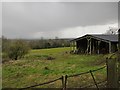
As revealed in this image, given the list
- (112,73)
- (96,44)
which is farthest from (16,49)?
(112,73)

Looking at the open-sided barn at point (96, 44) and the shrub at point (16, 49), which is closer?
the shrub at point (16, 49)

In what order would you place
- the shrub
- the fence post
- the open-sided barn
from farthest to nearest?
1. the open-sided barn
2. the shrub
3. the fence post

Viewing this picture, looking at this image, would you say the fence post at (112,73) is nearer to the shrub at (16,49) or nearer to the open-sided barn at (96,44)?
the shrub at (16,49)

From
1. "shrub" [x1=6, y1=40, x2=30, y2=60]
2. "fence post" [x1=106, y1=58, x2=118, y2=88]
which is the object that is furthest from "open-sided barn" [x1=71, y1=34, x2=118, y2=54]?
"fence post" [x1=106, y1=58, x2=118, y2=88]

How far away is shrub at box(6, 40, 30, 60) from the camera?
3347cm

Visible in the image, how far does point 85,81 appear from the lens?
12.8m

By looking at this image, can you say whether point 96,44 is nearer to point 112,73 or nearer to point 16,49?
point 16,49

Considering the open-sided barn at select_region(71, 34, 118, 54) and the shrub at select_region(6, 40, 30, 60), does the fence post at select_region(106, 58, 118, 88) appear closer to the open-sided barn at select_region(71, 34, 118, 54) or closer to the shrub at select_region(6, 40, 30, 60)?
the shrub at select_region(6, 40, 30, 60)

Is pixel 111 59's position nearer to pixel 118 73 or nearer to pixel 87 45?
pixel 118 73

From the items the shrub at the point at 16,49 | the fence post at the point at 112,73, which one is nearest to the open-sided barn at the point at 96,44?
the shrub at the point at 16,49

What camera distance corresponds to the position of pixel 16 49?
33938 mm

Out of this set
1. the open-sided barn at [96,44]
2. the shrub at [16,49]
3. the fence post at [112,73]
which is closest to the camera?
the fence post at [112,73]

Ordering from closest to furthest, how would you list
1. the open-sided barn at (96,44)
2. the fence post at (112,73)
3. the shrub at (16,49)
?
the fence post at (112,73) < the shrub at (16,49) < the open-sided barn at (96,44)

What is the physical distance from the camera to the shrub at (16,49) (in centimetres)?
3347
